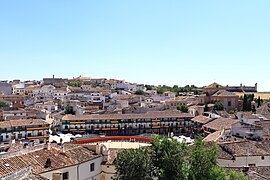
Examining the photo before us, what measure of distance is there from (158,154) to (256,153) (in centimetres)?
1375

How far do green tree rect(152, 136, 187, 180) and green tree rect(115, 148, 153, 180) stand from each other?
698 millimetres

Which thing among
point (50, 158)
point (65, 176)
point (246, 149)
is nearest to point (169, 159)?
point (65, 176)

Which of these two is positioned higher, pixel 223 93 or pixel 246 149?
pixel 223 93

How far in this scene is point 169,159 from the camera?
21.3 m

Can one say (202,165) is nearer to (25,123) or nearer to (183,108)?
(25,123)

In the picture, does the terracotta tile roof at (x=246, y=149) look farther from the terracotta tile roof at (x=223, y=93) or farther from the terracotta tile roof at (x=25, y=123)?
the terracotta tile roof at (x=223, y=93)

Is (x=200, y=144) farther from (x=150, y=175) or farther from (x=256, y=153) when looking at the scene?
(x=256, y=153)

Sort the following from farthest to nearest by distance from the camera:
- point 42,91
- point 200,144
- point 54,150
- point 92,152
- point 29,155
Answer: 1. point 42,91
2. point 92,152
3. point 54,150
4. point 29,155
5. point 200,144

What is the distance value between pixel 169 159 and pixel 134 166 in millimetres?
2248

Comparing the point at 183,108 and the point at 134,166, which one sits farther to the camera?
the point at 183,108

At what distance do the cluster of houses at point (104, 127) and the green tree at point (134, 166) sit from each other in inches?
152

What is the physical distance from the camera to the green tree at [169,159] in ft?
68.2

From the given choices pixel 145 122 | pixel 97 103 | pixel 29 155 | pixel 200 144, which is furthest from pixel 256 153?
pixel 97 103

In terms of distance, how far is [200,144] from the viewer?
21172 millimetres
